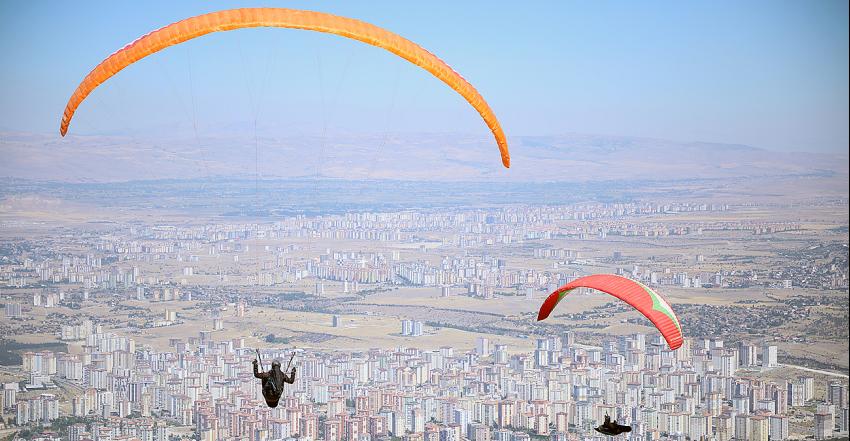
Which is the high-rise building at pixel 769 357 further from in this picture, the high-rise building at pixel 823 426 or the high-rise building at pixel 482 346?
the high-rise building at pixel 482 346

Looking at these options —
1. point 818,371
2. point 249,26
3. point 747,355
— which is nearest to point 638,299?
point 249,26

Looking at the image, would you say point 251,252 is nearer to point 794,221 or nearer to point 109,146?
point 109,146

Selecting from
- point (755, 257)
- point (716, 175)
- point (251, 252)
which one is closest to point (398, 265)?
point (251, 252)

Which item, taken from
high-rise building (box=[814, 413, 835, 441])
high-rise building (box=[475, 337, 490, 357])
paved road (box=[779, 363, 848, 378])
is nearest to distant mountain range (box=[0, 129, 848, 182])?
high-rise building (box=[475, 337, 490, 357])

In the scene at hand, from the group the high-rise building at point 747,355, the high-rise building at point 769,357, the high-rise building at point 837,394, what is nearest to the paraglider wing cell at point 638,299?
the high-rise building at point 837,394

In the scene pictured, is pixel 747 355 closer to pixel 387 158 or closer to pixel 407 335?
pixel 407 335

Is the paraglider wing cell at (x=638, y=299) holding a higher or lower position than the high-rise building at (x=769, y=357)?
higher
